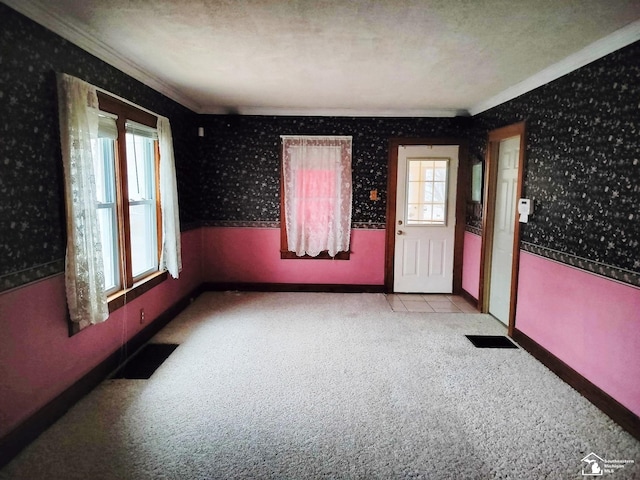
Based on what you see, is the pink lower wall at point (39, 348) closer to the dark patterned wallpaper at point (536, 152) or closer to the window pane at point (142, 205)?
the dark patterned wallpaper at point (536, 152)

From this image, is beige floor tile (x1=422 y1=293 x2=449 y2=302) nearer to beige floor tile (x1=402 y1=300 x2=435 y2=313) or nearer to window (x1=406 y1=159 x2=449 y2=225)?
beige floor tile (x1=402 y1=300 x2=435 y2=313)

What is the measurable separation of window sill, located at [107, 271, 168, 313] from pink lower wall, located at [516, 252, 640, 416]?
3371mm

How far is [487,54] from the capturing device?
2930 millimetres

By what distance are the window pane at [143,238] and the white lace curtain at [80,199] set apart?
→ 1.00 m

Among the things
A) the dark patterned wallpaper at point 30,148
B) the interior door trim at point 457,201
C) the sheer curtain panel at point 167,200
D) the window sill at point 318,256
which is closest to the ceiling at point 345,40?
the dark patterned wallpaper at point 30,148

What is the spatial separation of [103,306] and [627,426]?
10.9 feet

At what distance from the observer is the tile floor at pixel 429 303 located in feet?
15.5

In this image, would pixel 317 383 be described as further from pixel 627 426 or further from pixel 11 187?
pixel 11 187

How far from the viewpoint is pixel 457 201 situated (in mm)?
5230

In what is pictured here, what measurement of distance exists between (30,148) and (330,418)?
7.54ft

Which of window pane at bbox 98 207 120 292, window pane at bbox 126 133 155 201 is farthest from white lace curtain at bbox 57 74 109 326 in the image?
window pane at bbox 126 133 155 201

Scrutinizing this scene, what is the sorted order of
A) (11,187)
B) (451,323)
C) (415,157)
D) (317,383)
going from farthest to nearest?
(415,157)
(451,323)
(317,383)
(11,187)

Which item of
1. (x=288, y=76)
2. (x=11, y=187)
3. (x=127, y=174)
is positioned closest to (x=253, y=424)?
(x=11, y=187)

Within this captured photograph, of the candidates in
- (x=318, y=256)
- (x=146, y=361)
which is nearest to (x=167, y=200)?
(x=146, y=361)
